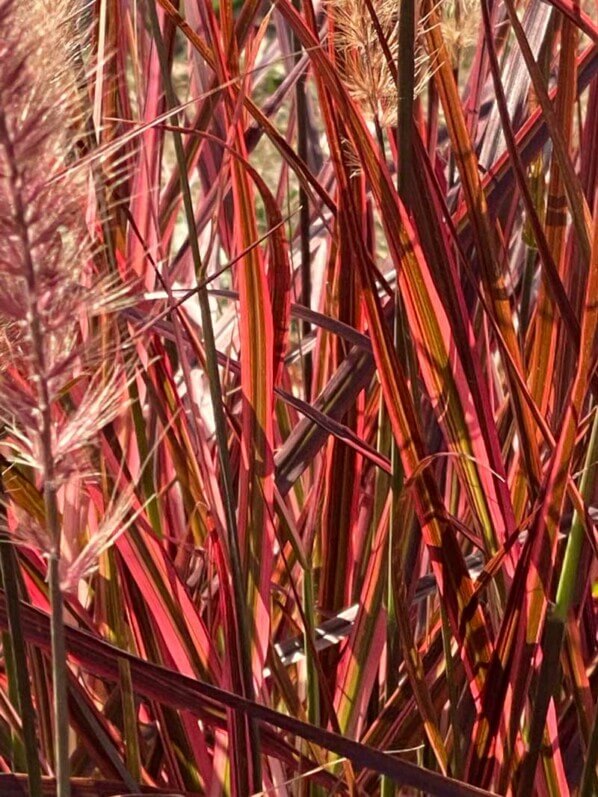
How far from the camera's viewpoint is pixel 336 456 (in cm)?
61

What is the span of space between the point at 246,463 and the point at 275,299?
0.08 metres

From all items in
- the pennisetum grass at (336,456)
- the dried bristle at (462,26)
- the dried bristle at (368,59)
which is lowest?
the pennisetum grass at (336,456)

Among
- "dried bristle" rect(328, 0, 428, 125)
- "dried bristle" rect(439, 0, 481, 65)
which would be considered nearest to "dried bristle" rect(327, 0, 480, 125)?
"dried bristle" rect(328, 0, 428, 125)

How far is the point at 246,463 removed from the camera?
54cm

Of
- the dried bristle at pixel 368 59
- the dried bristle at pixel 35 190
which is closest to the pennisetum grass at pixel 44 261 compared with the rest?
the dried bristle at pixel 35 190

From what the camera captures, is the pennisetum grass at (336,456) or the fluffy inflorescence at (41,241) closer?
the fluffy inflorescence at (41,241)

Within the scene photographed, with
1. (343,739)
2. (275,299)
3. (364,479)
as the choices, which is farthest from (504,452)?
(343,739)

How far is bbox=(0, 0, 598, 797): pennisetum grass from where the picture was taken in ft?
1.41

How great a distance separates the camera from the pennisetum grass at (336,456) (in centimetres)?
43

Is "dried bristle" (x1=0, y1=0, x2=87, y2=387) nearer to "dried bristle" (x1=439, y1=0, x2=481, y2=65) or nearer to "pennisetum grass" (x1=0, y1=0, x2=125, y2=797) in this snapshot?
"pennisetum grass" (x1=0, y1=0, x2=125, y2=797)

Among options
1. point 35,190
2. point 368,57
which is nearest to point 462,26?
point 368,57

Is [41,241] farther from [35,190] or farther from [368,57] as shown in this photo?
[368,57]

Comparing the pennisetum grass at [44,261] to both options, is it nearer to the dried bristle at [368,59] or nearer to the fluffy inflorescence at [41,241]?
the fluffy inflorescence at [41,241]

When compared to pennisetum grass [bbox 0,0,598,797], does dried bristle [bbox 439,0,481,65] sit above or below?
above
